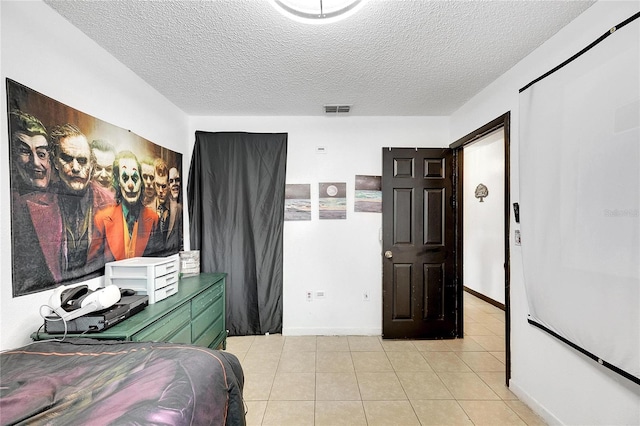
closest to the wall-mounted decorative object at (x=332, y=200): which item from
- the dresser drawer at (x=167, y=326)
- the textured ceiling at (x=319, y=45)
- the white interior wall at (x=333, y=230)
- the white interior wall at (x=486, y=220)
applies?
the white interior wall at (x=333, y=230)

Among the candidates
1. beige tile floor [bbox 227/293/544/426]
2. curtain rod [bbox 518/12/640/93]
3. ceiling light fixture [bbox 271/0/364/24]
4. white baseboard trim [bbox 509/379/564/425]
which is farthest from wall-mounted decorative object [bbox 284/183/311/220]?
white baseboard trim [bbox 509/379/564/425]

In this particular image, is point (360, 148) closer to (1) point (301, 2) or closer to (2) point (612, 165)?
(1) point (301, 2)

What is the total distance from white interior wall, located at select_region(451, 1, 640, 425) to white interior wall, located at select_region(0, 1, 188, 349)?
312cm

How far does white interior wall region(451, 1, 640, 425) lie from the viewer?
1.42 m

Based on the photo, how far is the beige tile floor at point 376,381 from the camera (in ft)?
6.30

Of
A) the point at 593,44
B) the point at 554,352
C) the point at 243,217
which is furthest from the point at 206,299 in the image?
the point at 593,44

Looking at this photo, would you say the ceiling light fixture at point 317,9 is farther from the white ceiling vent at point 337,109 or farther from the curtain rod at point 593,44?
the white ceiling vent at point 337,109

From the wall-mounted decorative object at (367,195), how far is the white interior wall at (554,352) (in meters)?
1.26

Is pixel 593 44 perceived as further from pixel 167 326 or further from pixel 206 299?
pixel 206 299

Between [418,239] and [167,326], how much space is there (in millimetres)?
2638

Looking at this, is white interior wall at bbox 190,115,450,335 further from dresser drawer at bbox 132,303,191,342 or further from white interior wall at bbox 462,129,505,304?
white interior wall at bbox 462,129,505,304

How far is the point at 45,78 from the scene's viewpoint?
1528 mm

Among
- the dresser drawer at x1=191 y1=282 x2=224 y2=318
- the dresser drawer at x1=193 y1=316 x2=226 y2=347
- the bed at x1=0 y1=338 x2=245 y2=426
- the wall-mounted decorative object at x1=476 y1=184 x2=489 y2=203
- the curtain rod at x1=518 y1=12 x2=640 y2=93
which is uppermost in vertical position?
the curtain rod at x1=518 y1=12 x2=640 y2=93

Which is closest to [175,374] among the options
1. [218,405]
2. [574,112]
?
[218,405]
